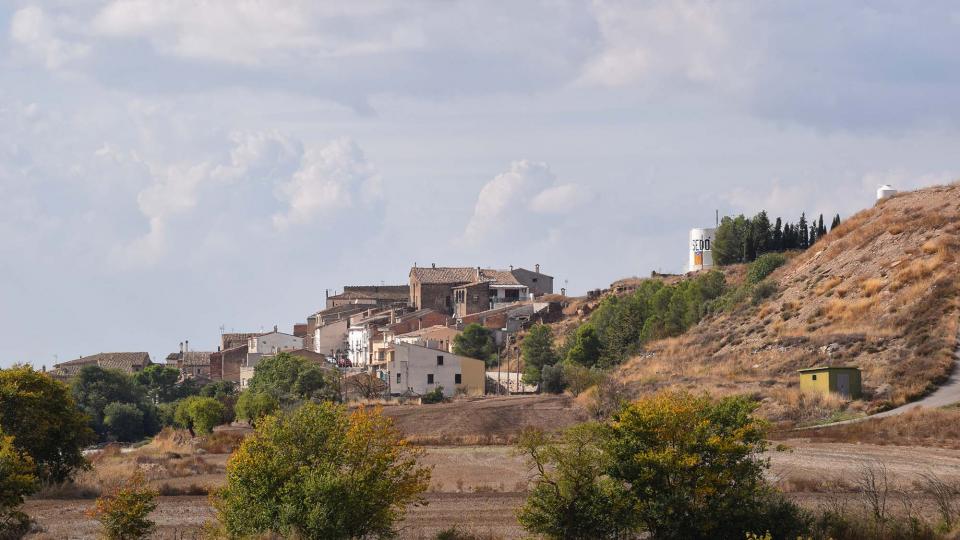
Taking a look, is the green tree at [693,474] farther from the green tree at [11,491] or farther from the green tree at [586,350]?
the green tree at [586,350]

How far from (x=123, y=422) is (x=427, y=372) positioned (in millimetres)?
29156

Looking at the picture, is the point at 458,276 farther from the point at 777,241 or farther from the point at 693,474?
the point at 693,474

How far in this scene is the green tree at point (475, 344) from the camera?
349 ft

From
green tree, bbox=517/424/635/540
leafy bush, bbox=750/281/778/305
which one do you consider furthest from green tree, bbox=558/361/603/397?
green tree, bbox=517/424/635/540

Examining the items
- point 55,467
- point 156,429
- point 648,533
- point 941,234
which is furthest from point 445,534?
point 156,429

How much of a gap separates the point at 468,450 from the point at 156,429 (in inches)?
2347

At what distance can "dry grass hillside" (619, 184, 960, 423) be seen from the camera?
60969 millimetres

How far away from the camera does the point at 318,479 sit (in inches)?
1085

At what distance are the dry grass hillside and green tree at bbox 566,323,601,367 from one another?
8.36m

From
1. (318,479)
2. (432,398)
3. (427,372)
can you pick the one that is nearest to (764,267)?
(427,372)

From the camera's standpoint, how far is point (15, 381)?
42062 millimetres

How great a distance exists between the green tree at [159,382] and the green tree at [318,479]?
94275mm

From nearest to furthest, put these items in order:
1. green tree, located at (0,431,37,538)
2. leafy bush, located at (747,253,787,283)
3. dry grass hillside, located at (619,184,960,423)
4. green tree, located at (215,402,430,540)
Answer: green tree, located at (215,402,430,540) < green tree, located at (0,431,37,538) < dry grass hillside, located at (619,184,960,423) < leafy bush, located at (747,253,787,283)

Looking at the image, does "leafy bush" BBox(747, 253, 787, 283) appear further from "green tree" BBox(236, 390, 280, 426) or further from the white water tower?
"green tree" BBox(236, 390, 280, 426)
